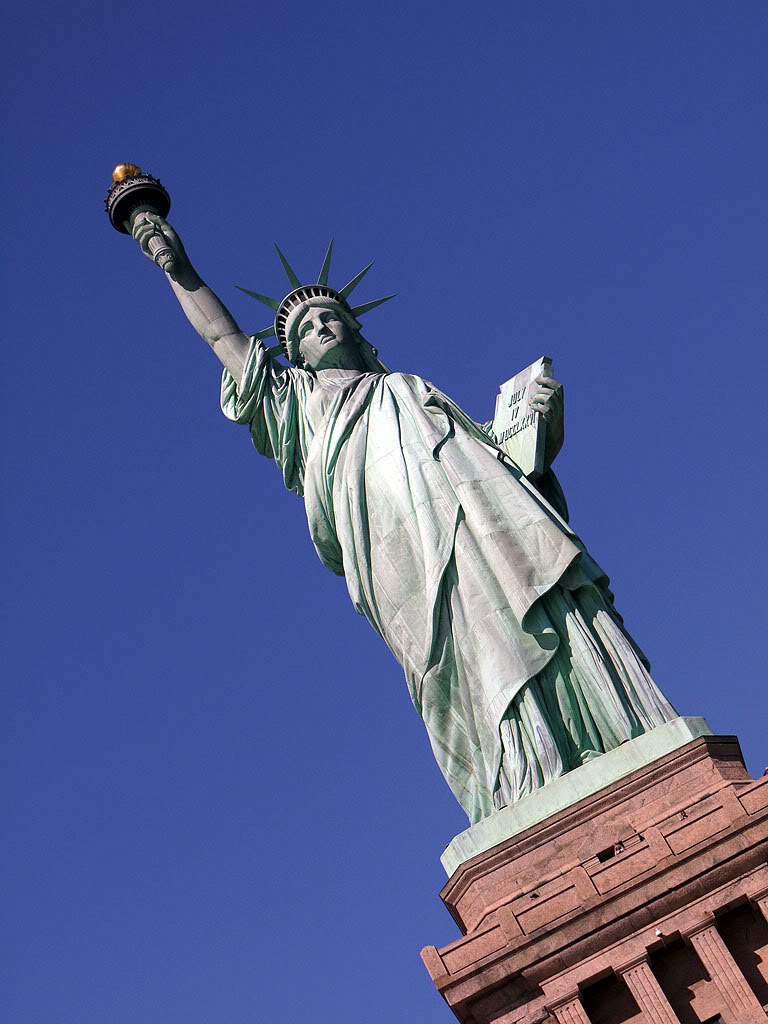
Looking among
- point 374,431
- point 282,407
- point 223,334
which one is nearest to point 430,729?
point 374,431

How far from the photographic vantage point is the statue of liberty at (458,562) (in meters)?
13.2

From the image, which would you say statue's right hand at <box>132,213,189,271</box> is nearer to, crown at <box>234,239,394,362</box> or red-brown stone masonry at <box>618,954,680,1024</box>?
crown at <box>234,239,394,362</box>

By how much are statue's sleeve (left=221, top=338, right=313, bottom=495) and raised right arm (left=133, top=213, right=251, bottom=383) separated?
Result: 0.22 meters

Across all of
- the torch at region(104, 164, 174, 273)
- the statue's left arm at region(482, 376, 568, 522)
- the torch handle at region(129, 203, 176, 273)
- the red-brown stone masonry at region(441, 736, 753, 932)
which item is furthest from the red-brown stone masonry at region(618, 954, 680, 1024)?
the torch at region(104, 164, 174, 273)

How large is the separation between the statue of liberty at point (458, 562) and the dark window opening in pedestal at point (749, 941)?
208 centimetres

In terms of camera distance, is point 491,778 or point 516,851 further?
point 491,778

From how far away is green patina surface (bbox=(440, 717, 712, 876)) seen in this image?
12.5 meters

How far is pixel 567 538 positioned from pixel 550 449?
1750mm

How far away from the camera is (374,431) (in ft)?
51.1

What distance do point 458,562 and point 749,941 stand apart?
4.32 metres

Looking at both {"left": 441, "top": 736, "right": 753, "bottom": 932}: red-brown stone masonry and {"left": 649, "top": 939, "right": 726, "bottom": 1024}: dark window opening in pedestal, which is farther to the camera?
{"left": 441, "top": 736, "right": 753, "bottom": 932}: red-brown stone masonry

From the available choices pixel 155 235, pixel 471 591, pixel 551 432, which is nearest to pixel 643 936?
pixel 471 591

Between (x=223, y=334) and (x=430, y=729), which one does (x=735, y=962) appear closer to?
(x=430, y=729)

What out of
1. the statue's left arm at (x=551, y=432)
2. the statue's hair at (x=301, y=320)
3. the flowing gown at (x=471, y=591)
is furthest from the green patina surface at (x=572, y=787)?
the statue's hair at (x=301, y=320)
